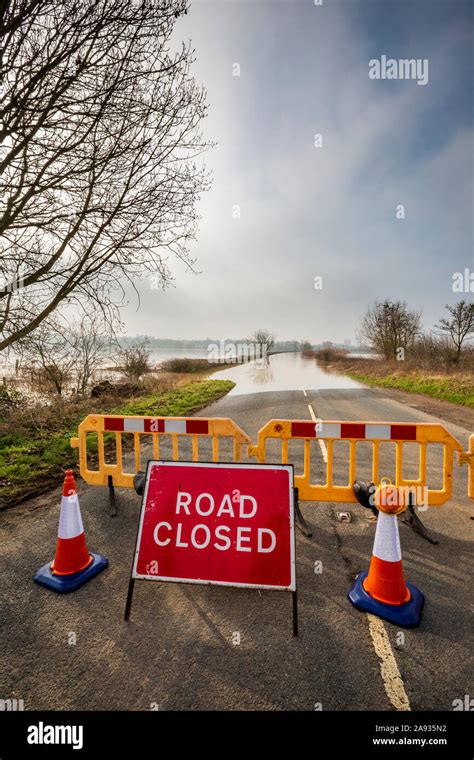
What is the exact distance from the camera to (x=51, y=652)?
91.0 inches

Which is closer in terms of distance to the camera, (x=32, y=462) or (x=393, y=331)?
(x=32, y=462)

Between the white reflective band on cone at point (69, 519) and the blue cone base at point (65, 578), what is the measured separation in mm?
345

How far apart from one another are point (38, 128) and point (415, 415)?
1261 cm

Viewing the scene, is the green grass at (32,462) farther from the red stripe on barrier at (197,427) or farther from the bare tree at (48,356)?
the red stripe on barrier at (197,427)

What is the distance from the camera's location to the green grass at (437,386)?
14421mm

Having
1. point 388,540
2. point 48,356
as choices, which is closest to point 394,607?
point 388,540

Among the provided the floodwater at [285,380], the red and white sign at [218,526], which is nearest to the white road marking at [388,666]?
the red and white sign at [218,526]

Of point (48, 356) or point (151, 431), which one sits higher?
point (48, 356)

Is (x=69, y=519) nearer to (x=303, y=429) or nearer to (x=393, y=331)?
(x=303, y=429)

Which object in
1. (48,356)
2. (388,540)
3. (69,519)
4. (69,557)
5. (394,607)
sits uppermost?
(48,356)

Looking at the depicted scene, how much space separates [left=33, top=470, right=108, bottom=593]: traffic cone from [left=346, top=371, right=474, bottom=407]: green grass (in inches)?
587

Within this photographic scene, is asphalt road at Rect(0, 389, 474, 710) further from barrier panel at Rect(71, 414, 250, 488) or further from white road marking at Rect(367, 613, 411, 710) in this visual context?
barrier panel at Rect(71, 414, 250, 488)

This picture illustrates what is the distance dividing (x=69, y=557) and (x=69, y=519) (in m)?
0.35

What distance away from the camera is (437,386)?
17406 millimetres
